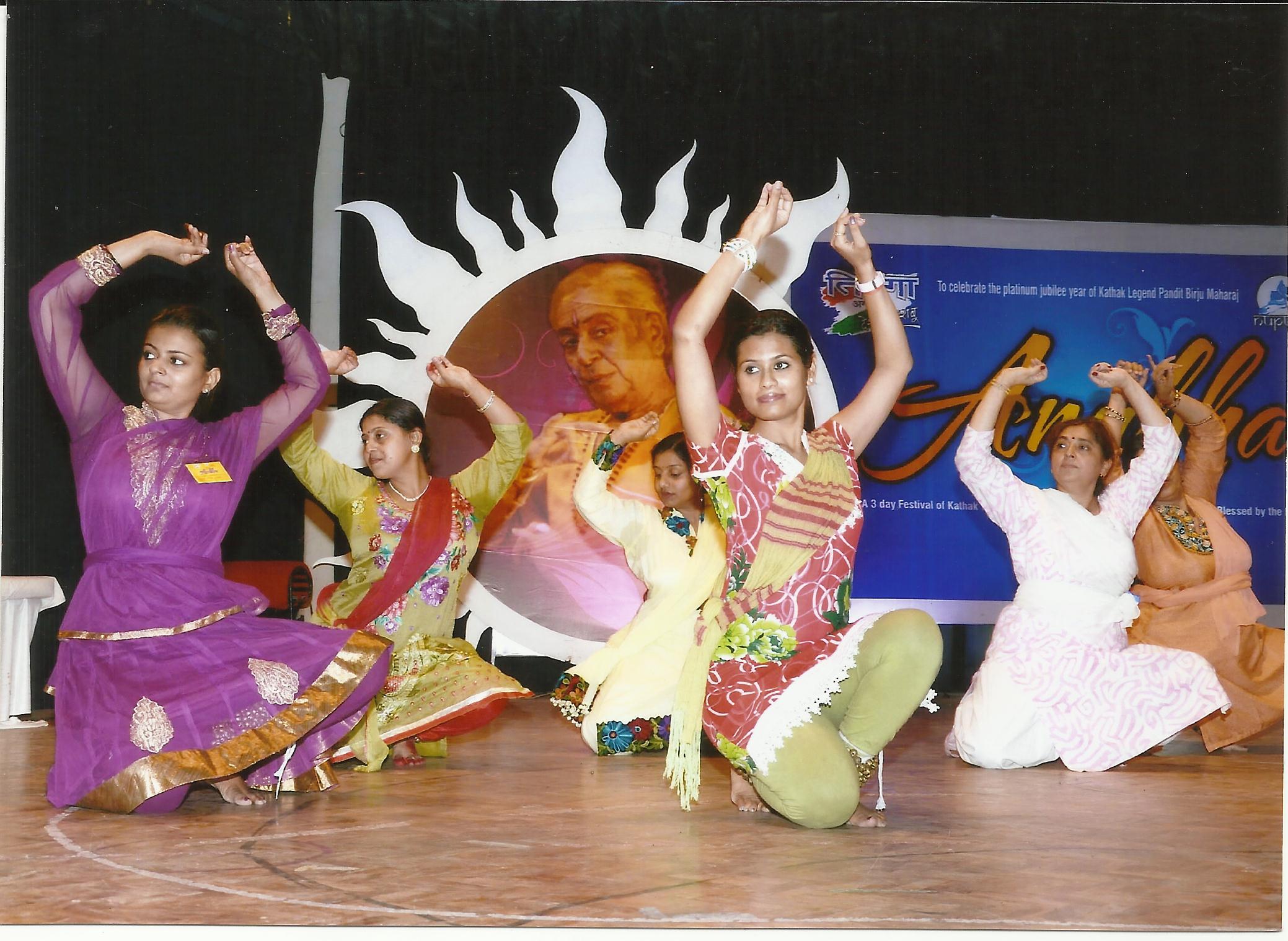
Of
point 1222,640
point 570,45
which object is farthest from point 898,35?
point 1222,640

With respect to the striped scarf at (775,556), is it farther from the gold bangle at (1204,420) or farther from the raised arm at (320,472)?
the gold bangle at (1204,420)

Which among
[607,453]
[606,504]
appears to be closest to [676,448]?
[606,504]

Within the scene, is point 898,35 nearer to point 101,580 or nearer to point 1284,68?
point 1284,68

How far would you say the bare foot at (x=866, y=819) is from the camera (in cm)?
283

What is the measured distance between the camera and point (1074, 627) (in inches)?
155

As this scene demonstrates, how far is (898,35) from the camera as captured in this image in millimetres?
5082

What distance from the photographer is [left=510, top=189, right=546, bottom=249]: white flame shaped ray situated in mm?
5496

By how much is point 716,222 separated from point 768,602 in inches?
116

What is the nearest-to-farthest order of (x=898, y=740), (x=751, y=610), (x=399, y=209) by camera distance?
(x=751, y=610), (x=898, y=740), (x=399, y=209)

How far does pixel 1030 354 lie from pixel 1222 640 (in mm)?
1645

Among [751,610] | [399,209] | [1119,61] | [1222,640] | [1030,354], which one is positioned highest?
[1119,61]

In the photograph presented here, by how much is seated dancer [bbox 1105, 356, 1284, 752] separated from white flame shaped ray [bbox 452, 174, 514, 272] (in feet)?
8.31

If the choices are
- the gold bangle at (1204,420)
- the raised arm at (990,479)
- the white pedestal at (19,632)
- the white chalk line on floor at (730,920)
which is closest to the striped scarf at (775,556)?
the white chalk line on floor at (730,920)

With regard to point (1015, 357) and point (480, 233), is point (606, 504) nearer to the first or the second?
point (480, 233)
